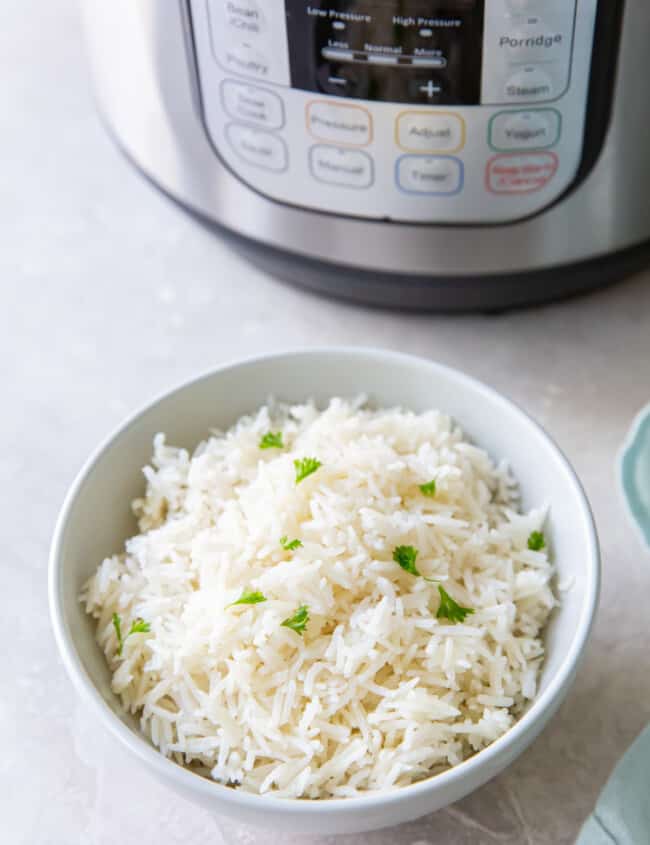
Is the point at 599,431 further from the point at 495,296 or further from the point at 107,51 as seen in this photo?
the point at 107,51

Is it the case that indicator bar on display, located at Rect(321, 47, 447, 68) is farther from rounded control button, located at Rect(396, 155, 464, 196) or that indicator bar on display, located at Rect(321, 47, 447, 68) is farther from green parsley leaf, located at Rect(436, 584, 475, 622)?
green parsley leaf, located at Rect(436, 584, 475, 622)

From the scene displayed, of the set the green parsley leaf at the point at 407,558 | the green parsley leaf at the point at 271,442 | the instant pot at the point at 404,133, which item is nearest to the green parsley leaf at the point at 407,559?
the green parsley leaf at the point at 407,558

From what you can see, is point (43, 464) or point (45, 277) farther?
point (45, 277)

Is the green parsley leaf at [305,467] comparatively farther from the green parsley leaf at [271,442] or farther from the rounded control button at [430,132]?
the rounded control button at [430,132]

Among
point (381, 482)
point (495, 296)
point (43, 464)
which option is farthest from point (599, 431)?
point (43, 464)

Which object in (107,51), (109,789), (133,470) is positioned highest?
(107,51)

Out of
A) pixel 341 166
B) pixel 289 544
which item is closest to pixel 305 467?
pixel 289 544

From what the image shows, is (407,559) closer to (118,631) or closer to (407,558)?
(407,558)
